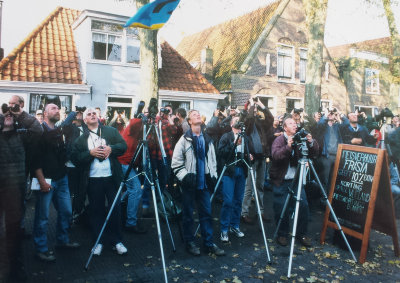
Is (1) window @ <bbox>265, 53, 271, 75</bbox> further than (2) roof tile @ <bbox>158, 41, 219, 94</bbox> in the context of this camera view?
Yes

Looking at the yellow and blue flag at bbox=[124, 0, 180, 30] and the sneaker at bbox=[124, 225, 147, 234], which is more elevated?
the yellow and blue flag at bbox=[124, 0, 180, 30]

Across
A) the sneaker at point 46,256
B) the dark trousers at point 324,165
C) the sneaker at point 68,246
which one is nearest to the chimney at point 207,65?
the dark trousers at point 324,165

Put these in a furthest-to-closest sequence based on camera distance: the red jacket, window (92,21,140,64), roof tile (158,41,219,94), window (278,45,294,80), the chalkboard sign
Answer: window (278,45,294,80) → roof tile (158,41,219,94) → window (92,21,140,64) → the red jacket → the chalkboard sign

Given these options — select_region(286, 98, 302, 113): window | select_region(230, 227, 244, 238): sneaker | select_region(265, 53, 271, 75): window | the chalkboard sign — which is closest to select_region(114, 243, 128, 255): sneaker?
select_region(230, 227, 244, 238): sneaker

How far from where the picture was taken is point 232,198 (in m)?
5.06

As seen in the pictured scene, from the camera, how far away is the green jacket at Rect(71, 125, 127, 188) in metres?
4.27

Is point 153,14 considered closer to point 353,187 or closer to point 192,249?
point 192,249

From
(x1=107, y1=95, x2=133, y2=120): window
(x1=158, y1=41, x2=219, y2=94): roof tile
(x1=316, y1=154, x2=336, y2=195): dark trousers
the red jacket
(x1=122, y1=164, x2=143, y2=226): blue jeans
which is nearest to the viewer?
(x1=122, y1=164, x2=143, y2=226): blue jeans

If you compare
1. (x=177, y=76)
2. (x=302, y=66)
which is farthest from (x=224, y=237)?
(x=302, y=66)

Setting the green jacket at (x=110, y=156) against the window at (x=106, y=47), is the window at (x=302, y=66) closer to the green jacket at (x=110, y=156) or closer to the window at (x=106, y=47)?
the window at (x=106, y=47)

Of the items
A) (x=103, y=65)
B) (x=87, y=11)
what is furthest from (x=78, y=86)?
(x=87, y=11)

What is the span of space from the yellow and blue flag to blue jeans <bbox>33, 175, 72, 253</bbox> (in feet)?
11.0

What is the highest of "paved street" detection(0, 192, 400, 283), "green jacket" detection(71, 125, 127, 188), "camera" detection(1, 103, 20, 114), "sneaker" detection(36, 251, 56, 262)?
"camera" detection(1, 103, 20, 114)

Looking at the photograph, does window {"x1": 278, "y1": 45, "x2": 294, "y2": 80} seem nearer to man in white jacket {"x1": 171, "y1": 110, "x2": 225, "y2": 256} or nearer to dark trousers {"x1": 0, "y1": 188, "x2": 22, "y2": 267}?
man in white jacket {"x1": 171, "y1": 110, "x2": 225, "y2": 256}
